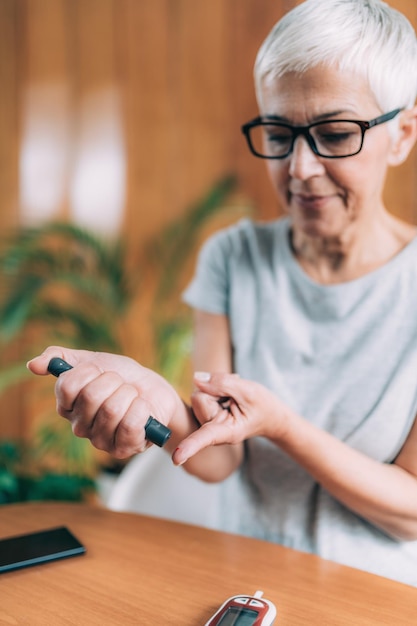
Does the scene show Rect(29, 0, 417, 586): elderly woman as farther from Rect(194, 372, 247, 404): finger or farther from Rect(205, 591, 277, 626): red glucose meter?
Rect(205, 591, 277, 626): red glucose meter

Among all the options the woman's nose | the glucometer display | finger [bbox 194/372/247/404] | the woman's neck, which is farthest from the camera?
the woman's neck

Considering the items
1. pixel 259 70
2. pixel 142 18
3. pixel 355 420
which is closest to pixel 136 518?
pixel 355 420

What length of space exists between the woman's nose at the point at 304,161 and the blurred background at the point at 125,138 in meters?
1.89

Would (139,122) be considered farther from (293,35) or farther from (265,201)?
(293,35)

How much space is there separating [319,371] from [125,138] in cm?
230

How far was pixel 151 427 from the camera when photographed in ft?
2.52

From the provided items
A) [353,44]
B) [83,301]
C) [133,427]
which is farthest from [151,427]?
[83,301]

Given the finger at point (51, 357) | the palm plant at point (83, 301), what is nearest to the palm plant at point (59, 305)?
the palm plant at point (83, 301)

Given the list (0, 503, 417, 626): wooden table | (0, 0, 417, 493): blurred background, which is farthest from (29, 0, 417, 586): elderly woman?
(0, 0, 417, 493): blurred background

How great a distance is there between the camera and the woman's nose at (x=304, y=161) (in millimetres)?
1025

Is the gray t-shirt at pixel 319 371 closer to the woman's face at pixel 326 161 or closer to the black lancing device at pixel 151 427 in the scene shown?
the woman's face at pixel 326 161

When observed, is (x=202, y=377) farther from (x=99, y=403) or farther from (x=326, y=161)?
(x=326, y=161)

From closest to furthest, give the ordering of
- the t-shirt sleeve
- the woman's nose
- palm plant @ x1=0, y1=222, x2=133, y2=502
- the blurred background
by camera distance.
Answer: the woman's nose
the t-shirt sleeve
palm plant @ x1=0, y1=222, x2=133, y2=502
the blurred background

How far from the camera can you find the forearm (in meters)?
1.01
